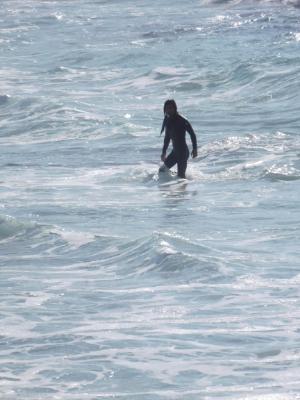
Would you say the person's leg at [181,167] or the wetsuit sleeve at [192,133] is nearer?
the wetsuit sleeve at [192,133]

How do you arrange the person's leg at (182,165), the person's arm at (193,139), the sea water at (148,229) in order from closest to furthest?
1. the sea water at (148,229)
2. the person's arm at (193,139)
3. the person's leg at (182,165)

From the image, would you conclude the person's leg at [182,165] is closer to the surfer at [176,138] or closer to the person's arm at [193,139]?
the surfer at [176,138]

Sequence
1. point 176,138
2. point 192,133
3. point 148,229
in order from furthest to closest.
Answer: point 176,138
point 192,133
point 148,229

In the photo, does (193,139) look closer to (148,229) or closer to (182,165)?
(182,165)

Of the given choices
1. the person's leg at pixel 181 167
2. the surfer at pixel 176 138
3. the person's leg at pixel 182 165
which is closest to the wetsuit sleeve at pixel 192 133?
the surfer at pixel 176 138

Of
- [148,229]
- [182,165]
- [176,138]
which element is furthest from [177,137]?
[148,229]

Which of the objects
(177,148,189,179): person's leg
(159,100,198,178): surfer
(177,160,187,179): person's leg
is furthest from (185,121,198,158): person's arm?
(177,160,187,179): person's leg

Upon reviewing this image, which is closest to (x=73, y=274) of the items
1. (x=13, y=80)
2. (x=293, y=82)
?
(x=293, y=82)

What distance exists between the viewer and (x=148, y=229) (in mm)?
14984

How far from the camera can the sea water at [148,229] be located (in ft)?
31.2

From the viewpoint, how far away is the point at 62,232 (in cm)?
1471

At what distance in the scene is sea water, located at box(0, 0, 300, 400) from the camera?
31.2 feet

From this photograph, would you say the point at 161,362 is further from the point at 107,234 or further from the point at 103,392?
the point at 107,234

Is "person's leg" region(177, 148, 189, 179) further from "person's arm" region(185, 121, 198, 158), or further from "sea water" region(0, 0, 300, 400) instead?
"person's arm" region(185, 121, 198, 158)
